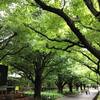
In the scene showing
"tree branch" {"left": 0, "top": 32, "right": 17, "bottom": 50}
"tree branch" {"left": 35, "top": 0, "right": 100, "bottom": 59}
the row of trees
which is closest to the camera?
"tree branch" {"left": 35, "top": 0, "right": 100, "bottom": 59}

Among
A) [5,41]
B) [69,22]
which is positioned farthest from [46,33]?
[69,22]

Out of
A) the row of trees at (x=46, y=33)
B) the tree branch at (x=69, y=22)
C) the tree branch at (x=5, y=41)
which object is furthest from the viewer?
the tree branch at (x=5, y=41)

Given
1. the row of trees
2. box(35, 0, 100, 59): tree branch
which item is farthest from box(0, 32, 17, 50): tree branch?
box(35, 0, 100, 59): tree branch

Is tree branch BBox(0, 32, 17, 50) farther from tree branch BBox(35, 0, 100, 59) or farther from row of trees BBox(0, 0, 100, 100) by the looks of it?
tree branch BBox(35, 0, 100, 59)

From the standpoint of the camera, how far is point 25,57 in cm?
2969

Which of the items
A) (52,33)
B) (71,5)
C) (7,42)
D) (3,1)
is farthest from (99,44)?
(3,1)

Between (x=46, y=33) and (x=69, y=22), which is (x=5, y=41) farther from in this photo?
(x=69, y=22)

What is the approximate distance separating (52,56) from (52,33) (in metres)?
14.0

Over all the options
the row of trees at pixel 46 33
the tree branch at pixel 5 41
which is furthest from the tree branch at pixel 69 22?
the tree branch at pixel 5 41

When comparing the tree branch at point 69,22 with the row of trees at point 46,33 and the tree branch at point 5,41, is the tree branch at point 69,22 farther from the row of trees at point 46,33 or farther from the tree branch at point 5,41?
the tree branch at point 5,41

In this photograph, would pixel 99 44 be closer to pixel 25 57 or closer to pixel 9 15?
pixel 9 15

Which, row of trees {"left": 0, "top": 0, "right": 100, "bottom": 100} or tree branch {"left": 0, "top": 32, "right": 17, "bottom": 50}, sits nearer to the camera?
row of trees {"left": 0, "top": 0, "right": 100, "bottom": 100}

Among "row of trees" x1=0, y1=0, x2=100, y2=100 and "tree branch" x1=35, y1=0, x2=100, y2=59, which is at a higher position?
"row of trees" x1=0, y1=0, x2=100, y2=100

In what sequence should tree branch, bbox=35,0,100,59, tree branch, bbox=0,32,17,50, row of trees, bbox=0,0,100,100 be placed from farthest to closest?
1. tree branch, bbox=0,32,17,50
2. row of trees, bbox=0,0,100,100
3. tree branch, bbox=35,0,100,59
